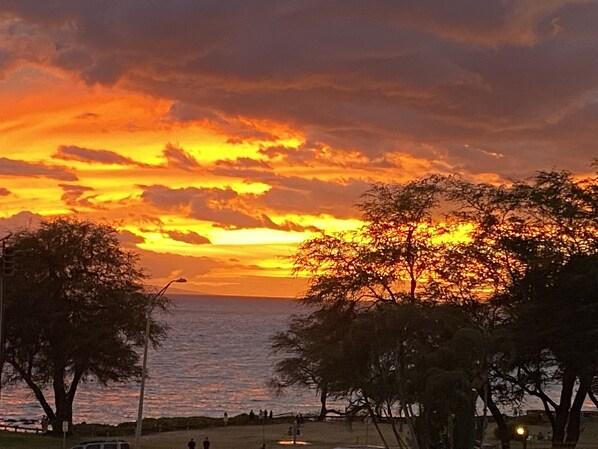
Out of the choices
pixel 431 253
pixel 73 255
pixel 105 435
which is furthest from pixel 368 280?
pixel 105 435

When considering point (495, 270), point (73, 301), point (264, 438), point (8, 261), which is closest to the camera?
point (8, 261)

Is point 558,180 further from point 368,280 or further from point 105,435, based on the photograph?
point 105,435

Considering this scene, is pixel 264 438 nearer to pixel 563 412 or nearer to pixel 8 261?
pixel 563 412

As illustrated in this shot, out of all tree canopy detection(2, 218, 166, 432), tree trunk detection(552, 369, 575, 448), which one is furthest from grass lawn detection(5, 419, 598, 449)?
tree canopy detection(2, 218, 166, 432)

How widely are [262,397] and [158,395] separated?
16.0 m

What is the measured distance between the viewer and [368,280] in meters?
51.4

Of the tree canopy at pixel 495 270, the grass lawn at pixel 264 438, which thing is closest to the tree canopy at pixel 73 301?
the grass lawn at pixel 264 438

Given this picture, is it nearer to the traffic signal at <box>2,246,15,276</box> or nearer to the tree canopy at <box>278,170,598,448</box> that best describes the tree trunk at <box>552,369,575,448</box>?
the tree canopy at <box>278,170,598,448</box>

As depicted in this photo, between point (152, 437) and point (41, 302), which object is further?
point (152, 437)

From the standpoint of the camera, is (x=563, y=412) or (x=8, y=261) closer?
(x=8, y=261)

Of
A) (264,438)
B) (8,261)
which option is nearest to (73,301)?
(264,438)

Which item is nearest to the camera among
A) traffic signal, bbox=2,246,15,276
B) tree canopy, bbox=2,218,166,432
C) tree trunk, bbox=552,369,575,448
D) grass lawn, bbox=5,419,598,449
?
traffic signal, bbox=2,246,15,276

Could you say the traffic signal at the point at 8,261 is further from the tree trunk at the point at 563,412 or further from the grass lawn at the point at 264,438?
the tree trunk at the point at 563,412

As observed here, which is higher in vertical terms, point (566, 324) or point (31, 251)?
point (31, 251)
